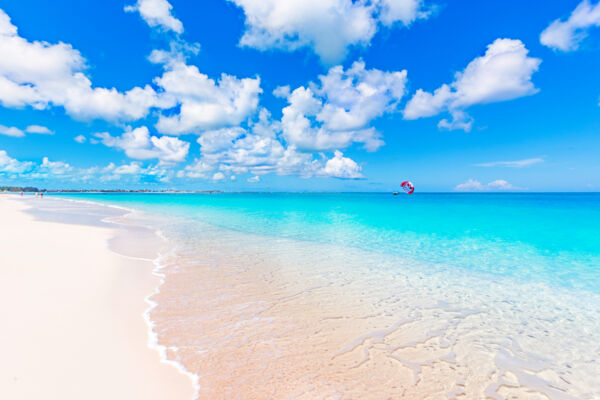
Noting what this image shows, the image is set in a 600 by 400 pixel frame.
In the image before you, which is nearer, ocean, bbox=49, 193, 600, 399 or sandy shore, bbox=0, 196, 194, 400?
sandy shore, bbox=0, 196, 194, 400

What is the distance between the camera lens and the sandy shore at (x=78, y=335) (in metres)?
3.64

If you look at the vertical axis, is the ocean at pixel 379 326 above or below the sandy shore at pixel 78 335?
below

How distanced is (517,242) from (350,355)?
18521 mm

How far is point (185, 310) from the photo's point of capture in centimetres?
627

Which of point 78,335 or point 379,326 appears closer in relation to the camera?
point 78,335

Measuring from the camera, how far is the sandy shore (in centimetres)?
364

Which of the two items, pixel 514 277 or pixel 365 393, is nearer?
pixel 365 393

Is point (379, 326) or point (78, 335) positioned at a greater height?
point (78, 335)

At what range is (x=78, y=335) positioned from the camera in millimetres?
4816

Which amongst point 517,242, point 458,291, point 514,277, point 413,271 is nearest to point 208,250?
point 413,271

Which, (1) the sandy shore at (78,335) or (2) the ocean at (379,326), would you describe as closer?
(1) the sandy shore at (78,335)

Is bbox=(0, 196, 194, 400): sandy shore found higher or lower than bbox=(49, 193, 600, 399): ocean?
higher

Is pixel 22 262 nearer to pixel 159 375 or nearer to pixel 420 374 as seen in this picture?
pixel 159 375

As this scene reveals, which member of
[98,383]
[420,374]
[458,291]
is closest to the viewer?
[98,383]
